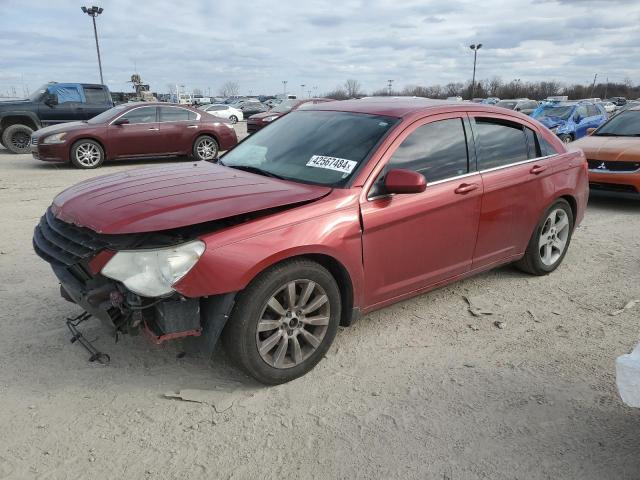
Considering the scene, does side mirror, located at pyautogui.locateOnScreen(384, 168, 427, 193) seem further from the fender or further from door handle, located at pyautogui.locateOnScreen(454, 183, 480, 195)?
the fender

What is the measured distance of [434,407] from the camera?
116 inches

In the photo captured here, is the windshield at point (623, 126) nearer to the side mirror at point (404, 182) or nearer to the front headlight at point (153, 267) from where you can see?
the side mirror at point (404, 182)

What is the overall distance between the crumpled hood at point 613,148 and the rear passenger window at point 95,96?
42.1 feet

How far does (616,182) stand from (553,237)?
12.2 ft

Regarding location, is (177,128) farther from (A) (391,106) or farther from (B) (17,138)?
(A) (391,106)

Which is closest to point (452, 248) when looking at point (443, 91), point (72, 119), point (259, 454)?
point (259, 454)

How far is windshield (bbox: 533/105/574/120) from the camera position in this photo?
15.9m

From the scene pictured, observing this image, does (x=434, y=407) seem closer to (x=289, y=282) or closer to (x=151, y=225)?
(x=289, y=282)

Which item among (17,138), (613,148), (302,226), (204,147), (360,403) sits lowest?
(360,403)

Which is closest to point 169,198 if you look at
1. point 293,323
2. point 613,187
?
point 293,323

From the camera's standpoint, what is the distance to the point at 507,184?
420 centimetres

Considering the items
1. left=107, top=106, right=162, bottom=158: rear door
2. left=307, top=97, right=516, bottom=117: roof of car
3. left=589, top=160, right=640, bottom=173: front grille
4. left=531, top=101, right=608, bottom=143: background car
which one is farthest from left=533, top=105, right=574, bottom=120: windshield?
left=307, top=97, right=516, bottom=117: roof of car

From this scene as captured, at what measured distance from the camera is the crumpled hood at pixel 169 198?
278 cm

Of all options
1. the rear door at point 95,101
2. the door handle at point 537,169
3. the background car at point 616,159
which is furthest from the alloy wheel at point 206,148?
the door handle at point 537,169
